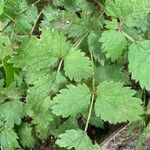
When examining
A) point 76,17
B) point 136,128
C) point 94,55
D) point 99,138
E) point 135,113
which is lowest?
point 99,138

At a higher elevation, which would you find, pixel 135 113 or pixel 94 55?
pixel 94 55

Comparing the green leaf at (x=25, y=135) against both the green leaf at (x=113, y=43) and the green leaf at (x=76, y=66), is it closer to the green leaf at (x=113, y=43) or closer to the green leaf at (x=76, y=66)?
the green leaf at (x=76, y=66)

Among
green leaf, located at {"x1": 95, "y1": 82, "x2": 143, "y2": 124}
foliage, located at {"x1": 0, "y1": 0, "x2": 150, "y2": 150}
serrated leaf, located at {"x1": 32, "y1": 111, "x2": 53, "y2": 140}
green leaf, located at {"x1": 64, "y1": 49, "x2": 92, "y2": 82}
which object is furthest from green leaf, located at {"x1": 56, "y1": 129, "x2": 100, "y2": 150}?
serrated leaf, located at {"x1": 32, "y1": 111, "x2": 53, "y2": 140}

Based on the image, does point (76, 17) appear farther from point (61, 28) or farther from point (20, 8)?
point (20, 8)

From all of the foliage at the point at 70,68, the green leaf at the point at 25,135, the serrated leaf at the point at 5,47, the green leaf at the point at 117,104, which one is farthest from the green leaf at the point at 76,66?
the green leaf at the point at 25,135

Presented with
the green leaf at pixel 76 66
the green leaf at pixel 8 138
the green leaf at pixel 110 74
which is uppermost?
the green leaf at pixel 76 66

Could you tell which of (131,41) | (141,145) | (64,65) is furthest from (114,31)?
(141,145)

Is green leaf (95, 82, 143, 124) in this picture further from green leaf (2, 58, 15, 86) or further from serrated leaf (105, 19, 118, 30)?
green leaf (2, 58, 15, 86)

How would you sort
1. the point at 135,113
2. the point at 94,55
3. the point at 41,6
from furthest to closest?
1. the point at 41,6
2. the point at 94,55
3. the point at 135,113
